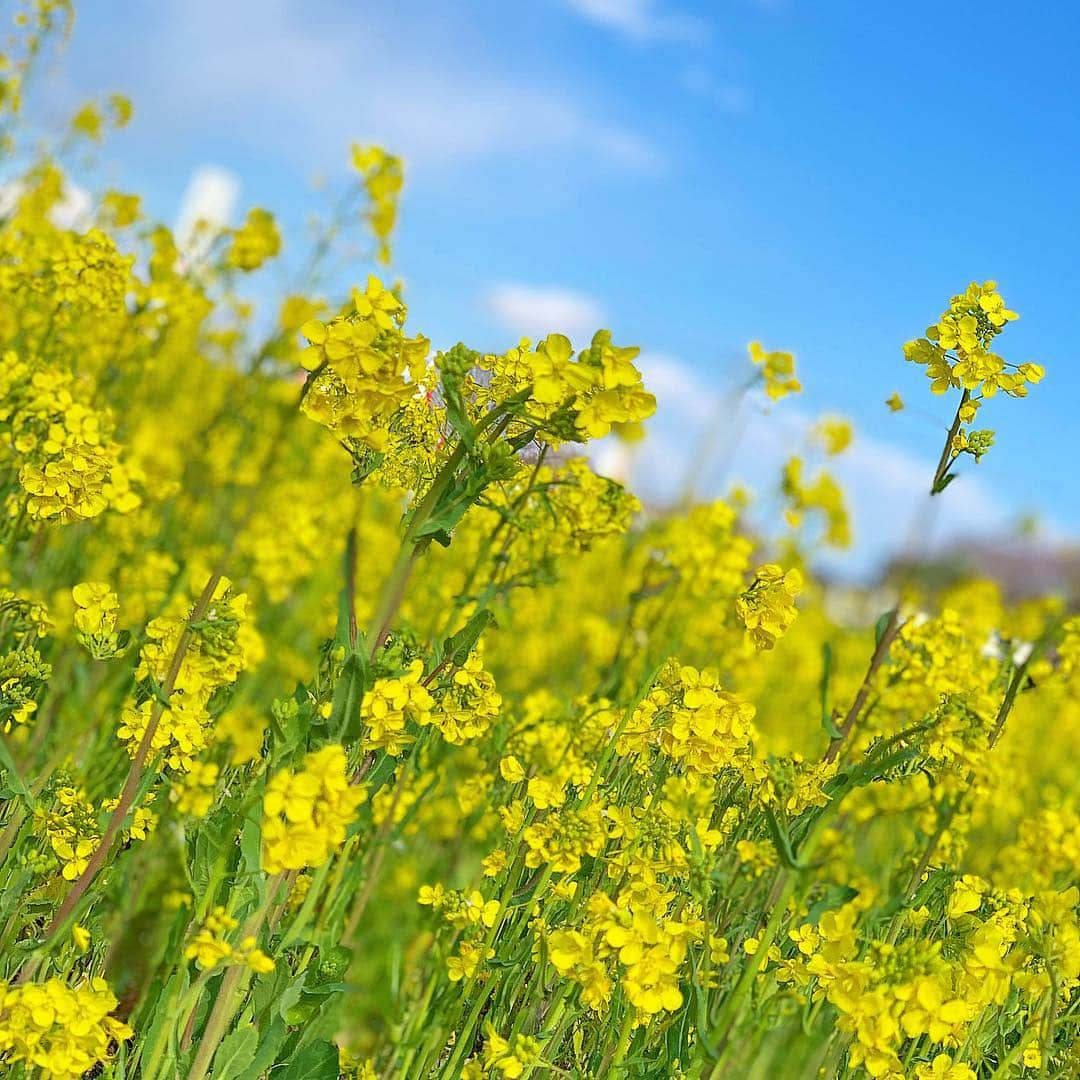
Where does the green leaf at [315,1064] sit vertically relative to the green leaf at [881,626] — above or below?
below

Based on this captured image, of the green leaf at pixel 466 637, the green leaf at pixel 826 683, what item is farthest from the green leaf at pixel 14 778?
the green leaf at pixel 826 683

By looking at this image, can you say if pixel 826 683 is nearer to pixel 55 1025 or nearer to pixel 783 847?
pixel 783 847

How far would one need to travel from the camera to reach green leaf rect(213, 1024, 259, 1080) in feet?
6.95

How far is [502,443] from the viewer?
186 cm

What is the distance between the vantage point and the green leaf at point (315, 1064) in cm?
221

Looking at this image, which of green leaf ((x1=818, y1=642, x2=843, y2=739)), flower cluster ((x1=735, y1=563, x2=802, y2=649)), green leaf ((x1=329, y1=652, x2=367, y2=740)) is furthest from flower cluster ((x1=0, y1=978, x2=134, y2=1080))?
flower cluster ((x1=735, y1=563, x2=802, y2=649))

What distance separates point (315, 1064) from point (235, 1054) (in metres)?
0.17

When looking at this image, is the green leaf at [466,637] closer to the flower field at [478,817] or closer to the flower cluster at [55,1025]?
the flower field at [478,817]

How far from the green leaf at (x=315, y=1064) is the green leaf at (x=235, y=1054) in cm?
13

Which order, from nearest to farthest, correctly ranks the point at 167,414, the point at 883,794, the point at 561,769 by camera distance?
the point at 561,769 < the point at 883,794 < the point at 167,414

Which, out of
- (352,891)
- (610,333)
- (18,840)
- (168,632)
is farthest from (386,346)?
(18,840)

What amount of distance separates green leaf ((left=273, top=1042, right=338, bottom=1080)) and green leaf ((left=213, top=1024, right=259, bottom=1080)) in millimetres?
127

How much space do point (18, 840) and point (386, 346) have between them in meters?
1.47

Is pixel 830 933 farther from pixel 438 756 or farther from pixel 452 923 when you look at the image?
pixel 438 756
